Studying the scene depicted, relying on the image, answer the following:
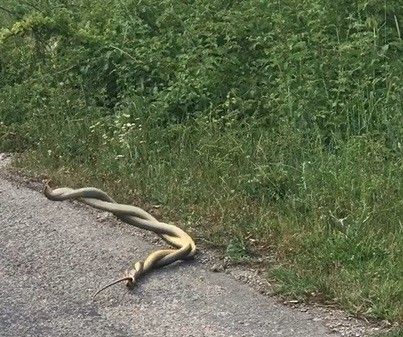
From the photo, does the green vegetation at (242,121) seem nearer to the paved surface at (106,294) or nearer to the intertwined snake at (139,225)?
the intertwined snake at (139,225)

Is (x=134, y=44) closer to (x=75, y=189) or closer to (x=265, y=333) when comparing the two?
(x=75, y=189)

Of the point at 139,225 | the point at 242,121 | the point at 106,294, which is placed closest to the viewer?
the point at 106,294

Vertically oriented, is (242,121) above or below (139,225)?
above

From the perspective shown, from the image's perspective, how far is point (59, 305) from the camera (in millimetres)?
4688

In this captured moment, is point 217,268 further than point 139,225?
No

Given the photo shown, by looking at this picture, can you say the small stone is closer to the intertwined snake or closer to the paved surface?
the paved surface

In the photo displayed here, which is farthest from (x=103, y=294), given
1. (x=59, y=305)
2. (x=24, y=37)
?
(x=24, y=37)

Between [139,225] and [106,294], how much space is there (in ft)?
3.12

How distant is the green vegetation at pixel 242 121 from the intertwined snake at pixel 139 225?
6.0 inches

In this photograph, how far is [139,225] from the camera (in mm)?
5699

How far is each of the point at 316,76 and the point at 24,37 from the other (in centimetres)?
306

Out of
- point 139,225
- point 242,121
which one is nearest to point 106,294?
point 139,225

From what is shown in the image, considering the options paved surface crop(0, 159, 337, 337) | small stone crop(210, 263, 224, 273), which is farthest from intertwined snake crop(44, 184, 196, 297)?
small stone crop(210, 263, 224, 273)

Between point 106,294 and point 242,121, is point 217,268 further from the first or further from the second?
point 242,121
